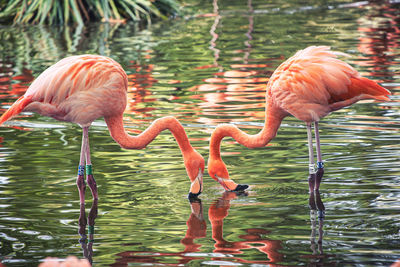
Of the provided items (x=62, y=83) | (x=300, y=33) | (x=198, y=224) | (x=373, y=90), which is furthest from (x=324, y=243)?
(x=300, y=33)

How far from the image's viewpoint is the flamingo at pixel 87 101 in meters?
6.28

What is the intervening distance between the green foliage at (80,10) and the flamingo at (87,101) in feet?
43.5

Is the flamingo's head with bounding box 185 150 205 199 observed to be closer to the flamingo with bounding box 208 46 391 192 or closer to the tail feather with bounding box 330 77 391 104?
the flamingo with bounding box 208 46 391 192

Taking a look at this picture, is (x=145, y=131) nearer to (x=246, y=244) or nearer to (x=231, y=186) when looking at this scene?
(x=231, y=186)

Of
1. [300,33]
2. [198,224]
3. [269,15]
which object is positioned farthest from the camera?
[269,15]

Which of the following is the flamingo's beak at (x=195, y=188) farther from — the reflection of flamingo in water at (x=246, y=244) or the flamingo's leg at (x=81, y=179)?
the flamingo's leg at (x=81, y=179)

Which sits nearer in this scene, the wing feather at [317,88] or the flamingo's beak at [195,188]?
the wing feather at [317,88]

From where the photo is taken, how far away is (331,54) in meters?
6.51

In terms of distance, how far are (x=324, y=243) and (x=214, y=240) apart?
77cm

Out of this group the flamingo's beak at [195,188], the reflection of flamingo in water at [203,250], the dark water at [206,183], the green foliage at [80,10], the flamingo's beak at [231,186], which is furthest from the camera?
the green foliage at [80,10]

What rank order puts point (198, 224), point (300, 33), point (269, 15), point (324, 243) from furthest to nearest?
point (269, 15), point (300, 33), point (198, 224), point (324, 243)

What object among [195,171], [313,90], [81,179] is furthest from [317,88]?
[81,179]

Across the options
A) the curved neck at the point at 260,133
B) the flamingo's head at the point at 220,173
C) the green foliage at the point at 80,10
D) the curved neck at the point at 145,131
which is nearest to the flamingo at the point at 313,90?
the curved neck at the point at 260,133

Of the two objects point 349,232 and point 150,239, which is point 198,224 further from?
point 349,232
